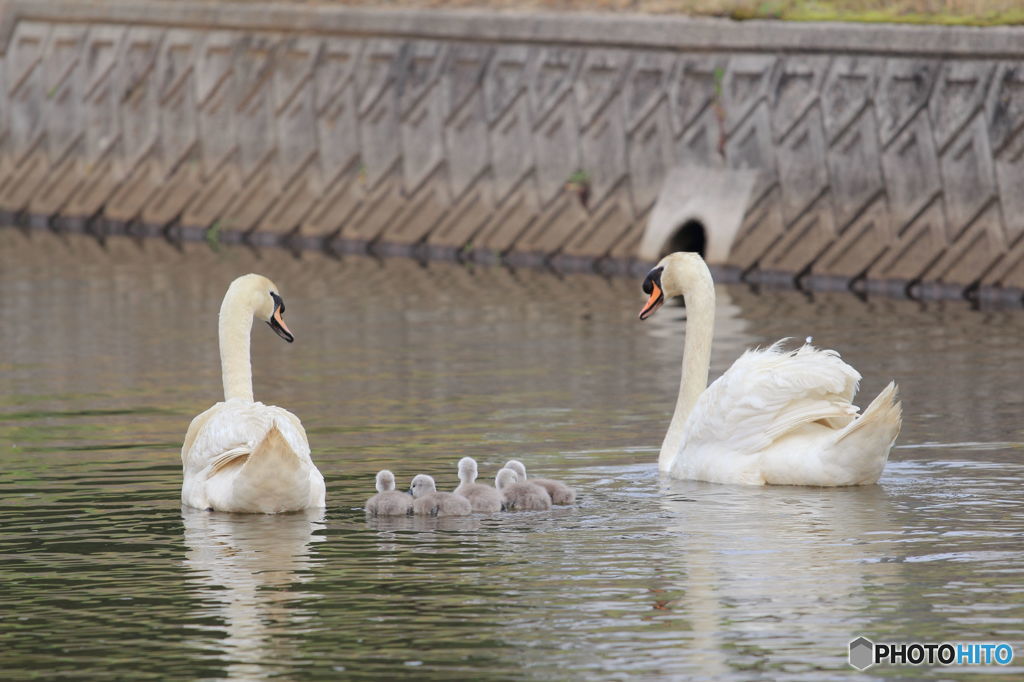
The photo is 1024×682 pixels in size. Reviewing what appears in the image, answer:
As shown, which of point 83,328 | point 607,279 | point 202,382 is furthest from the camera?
point 607,279

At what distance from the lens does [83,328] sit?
2177 cm

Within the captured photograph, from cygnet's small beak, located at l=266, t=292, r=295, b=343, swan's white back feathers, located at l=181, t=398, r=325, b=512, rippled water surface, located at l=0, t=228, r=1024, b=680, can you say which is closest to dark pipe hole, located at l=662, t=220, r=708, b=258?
rippled water surface, located at l=0, t=228, r=1024, b=680

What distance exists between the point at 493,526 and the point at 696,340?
10.3ft

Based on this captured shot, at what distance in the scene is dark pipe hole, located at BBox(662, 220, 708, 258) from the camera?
26703 mm

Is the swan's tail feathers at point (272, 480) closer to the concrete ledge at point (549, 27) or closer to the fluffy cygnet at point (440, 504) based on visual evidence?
the fluffy cygnet at point (440, 504)

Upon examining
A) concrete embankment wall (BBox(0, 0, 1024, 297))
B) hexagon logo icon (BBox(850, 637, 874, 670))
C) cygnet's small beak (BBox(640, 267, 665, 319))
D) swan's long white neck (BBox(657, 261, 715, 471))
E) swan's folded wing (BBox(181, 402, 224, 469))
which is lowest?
hexagon logo icon (BBox(850, 637, 874, 670))

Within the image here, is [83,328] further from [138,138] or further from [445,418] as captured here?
[138,138]

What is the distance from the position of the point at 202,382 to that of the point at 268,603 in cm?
824

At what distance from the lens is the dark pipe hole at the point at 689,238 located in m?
26.7

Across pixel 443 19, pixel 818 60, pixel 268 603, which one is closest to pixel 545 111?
pixel 443 19

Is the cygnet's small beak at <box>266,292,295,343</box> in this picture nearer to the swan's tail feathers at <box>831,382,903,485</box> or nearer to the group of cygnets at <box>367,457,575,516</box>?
the group of cygnets at <box>367,457,575,516</box>

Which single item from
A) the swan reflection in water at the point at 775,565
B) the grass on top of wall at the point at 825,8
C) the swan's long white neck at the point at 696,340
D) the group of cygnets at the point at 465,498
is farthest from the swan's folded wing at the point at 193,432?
the grass on top of wall at the point at 825,8

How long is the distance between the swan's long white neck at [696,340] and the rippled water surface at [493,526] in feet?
1.66

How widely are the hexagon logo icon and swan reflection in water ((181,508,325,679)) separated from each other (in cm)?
217
